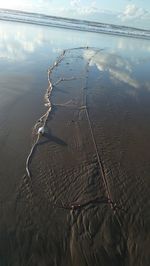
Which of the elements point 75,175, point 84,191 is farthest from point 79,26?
point 84,191

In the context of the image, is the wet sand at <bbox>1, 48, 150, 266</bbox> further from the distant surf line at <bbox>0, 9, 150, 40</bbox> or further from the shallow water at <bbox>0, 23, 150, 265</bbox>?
the distant surf line at <bbox>0, 9, 150, 40</bbox>

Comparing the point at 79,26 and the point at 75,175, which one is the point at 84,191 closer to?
the point at 75,175

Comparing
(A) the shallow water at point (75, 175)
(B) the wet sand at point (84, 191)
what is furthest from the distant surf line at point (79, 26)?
(B) the wet sand at point (84, 191)

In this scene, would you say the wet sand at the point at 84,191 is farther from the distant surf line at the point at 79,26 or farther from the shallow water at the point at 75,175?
the distant surf line at the point at 79,26

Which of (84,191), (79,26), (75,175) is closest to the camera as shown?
(84,191)

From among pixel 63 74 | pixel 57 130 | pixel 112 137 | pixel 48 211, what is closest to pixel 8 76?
pixel 63 74

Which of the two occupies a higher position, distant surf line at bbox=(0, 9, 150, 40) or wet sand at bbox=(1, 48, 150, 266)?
distant surf line at bbox=(0, 9, 150, 40)

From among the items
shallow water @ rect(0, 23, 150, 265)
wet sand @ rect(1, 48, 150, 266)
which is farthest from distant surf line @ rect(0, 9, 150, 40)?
wet sand @ rect(1, 48, 150, 266)
